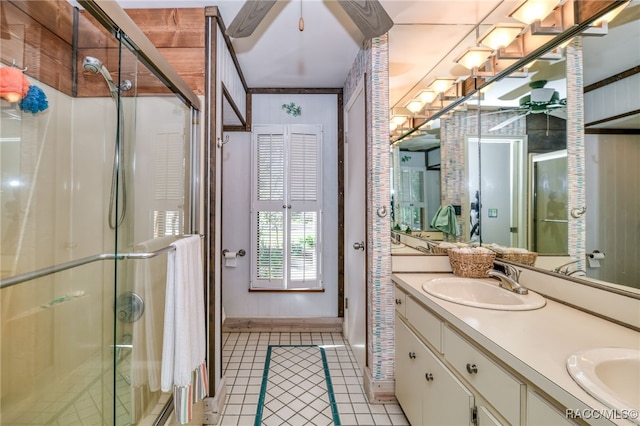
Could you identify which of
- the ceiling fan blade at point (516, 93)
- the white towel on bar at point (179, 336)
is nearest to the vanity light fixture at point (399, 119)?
the ceiling fan blade at point (516, 93)

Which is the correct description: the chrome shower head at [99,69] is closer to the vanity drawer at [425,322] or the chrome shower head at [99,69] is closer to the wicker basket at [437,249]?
the vanity drawer at [425,322]

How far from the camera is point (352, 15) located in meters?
1.27

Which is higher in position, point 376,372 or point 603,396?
point 603,396

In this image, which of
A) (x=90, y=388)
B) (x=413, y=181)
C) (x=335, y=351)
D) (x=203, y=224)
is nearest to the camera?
(x=90, y=388)

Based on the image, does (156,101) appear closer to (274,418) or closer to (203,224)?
(203,224)

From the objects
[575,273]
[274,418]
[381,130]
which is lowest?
[274,418]

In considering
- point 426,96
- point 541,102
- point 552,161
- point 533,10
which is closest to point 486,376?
point 552,161

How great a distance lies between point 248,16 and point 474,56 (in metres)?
1.32

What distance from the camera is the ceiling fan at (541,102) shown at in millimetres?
1269

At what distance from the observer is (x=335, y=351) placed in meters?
2.56

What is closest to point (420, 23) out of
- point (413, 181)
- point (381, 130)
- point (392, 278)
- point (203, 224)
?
point (381, 130)

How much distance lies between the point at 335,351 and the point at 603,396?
2.17 m

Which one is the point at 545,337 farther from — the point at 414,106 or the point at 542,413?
the point at 414,106

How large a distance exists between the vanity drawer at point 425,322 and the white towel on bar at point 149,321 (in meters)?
1.23
